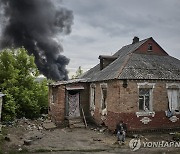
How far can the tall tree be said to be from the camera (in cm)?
2281

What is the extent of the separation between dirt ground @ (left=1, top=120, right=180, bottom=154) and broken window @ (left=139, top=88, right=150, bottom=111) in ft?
5.95

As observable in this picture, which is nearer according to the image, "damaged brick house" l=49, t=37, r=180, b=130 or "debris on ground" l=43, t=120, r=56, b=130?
"damaged brick house" l=49, t=37, r=180, b=130

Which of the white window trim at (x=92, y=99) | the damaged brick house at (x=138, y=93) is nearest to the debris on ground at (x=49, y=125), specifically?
the damaged brick house at (x=138, y=93)

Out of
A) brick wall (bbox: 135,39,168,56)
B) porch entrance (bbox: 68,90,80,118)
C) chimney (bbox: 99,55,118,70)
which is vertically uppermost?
brick wall (bbox: 135,39,168,56)

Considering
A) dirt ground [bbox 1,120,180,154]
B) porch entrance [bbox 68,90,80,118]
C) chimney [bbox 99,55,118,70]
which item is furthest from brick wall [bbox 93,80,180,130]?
chimney [bbox 99,55,118,70]

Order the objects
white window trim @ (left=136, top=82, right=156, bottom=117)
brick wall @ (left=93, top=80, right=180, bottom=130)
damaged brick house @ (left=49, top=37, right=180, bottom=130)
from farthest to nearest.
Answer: white window trim @ (left=136, top=82, right=156, bottom=117) < damaged brick house @ (left=49, top=37, right=180, bottom=130) < brick wall @ (left=93, top=80, right=180, bottom=130)

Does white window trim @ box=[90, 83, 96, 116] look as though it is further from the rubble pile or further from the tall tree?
the tall tree

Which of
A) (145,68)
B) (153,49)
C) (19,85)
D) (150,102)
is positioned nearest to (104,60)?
(153,49)

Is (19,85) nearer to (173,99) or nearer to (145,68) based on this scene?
(145,68)

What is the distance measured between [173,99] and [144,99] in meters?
2.27

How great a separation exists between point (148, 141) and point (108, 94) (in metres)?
4.52

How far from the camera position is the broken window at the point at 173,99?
57.5 feet

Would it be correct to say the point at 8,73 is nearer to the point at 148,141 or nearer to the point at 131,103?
the point at 131,103

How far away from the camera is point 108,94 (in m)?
17.9
